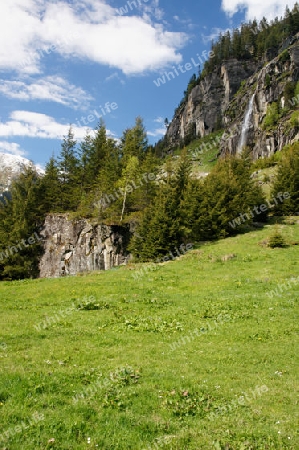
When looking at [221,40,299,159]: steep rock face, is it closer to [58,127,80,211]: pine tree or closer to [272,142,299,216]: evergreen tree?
[272,142,299,216]: evergreen tree

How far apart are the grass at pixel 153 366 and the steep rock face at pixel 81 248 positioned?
21.3 meters

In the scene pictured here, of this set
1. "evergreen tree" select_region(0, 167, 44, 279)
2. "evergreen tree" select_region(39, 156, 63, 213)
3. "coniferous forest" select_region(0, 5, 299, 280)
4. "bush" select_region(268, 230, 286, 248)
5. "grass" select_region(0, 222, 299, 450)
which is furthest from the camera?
"evergreen tree" select_region(39, 156, 63, 213)

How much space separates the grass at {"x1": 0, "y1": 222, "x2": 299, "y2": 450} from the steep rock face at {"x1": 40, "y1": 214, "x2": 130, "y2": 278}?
69.9 ft

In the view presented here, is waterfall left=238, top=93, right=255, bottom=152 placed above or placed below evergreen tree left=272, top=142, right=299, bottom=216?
above

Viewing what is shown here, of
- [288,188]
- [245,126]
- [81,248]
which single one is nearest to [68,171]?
[81,248]

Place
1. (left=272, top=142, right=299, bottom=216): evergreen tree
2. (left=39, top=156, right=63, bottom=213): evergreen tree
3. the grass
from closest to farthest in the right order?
the grass → (left=272, top=142, right=299, bottom=216): evergreen tree → (left=39, top=156, right=63, bottom=213): evergreen tree

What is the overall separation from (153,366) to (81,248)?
38.4 m

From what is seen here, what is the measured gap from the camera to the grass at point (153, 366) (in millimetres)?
7828

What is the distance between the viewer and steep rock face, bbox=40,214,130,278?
47.2 meters

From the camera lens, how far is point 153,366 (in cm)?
1191

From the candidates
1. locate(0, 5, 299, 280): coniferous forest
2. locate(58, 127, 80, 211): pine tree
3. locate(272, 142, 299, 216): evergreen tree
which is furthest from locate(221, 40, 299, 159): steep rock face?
locate(58, 127, 80, 211): pine tree

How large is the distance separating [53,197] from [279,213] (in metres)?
40.5

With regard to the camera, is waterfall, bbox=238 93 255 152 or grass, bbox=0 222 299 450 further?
waterfall, bbox=238 93 255 152

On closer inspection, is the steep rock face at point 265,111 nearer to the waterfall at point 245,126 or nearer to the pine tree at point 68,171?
the waterfall at point 245,126
